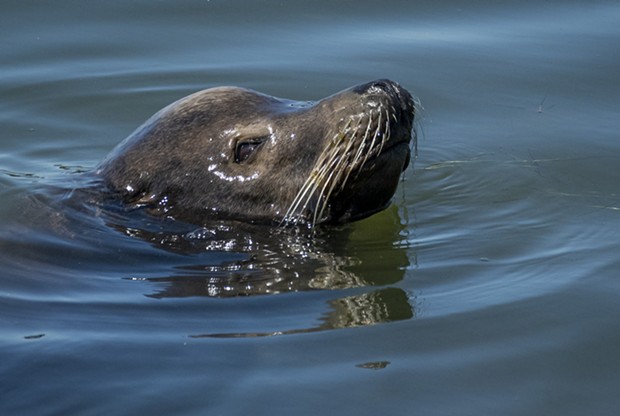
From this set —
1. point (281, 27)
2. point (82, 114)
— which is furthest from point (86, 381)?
point (281, 27)

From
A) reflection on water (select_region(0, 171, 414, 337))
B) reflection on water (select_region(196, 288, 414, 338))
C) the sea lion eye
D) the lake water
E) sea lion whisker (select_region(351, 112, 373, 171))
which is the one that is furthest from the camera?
the sea lion eye

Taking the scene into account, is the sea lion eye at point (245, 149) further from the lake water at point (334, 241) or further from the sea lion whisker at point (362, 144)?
the sea lion whisker at point (362, 144)

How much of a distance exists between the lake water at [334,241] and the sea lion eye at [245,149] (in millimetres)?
433

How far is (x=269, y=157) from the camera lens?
25.5ft

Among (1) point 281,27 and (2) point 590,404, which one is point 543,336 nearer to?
(2) point 590,404

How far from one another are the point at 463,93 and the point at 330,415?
18.2 feet

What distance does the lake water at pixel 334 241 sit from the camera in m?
5.85

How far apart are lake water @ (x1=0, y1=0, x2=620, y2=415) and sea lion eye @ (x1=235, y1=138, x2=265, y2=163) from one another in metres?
0.43

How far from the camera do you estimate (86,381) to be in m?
5.89

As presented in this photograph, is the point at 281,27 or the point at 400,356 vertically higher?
the point at 281,27

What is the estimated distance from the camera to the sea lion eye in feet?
25.7

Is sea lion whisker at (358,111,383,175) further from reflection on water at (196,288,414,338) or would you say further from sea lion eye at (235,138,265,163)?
reflection on water at (196,288,414,338)

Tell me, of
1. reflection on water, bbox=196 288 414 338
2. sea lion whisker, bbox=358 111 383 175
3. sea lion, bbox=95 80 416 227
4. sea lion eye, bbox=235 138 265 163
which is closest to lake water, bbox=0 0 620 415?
reflection on water, bbox=196 288 414 338

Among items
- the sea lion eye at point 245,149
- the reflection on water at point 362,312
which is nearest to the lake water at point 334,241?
the reflection on water at point 362,312
